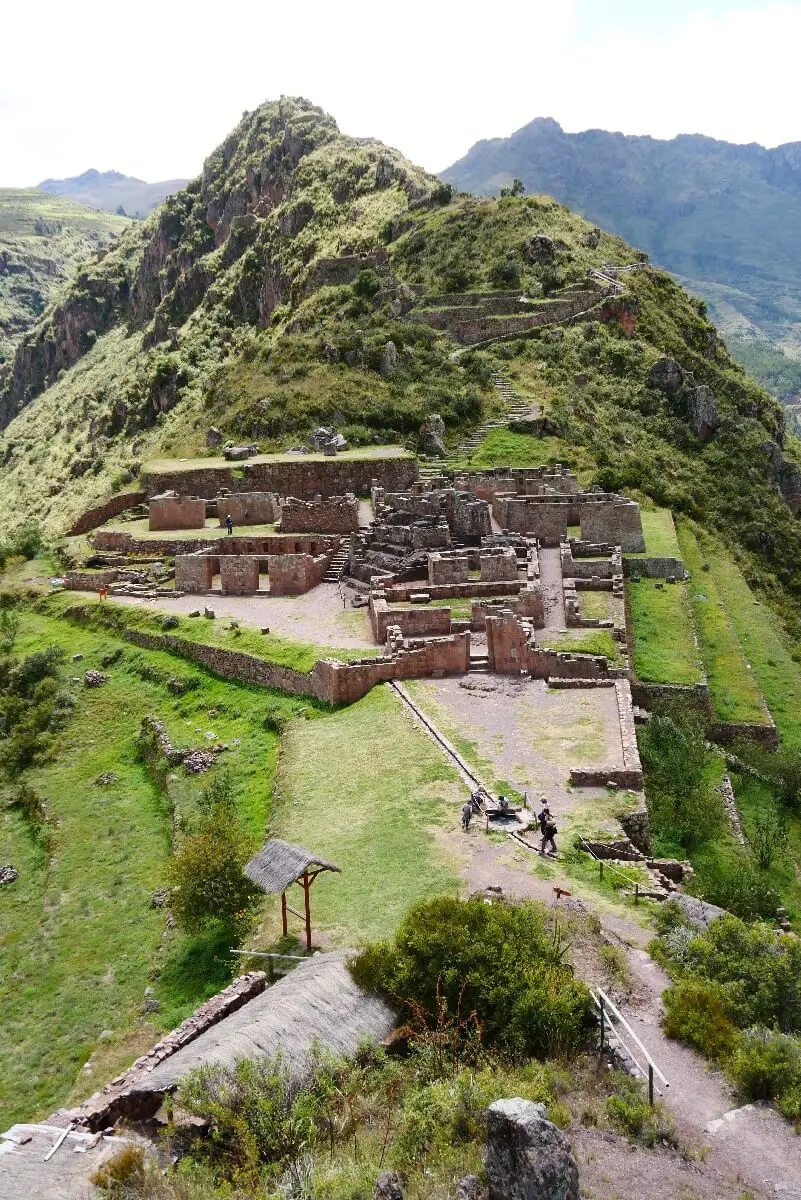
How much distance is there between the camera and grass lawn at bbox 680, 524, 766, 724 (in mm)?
27438

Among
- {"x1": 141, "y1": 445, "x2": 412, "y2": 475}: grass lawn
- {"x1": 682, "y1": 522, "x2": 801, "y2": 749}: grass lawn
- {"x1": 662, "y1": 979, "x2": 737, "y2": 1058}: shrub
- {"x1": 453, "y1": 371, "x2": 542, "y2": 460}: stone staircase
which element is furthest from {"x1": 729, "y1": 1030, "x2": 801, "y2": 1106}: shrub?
{"x1": 453, "y1": 371, "x2": 542, "y2": 460}: stone staircase

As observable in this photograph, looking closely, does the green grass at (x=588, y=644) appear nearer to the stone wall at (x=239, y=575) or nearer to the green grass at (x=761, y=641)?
the green grass at (x=761, y=641)

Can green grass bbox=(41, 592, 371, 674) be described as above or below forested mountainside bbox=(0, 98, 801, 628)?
below

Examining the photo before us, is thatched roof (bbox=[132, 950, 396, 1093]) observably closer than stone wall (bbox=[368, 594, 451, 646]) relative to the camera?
Yes

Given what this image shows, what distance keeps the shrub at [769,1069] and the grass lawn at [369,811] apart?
4906 millimetres

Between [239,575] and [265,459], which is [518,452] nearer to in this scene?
[265,459]

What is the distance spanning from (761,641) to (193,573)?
20.1 m

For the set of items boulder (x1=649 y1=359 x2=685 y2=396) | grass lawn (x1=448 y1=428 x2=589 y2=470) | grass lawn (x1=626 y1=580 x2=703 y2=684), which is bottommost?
grass lawn (x1=626 y1=580 x2=703 y2=684)

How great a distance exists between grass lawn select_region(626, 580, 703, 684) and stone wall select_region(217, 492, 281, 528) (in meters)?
14.5

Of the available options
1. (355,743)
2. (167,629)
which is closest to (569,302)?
(167,629)

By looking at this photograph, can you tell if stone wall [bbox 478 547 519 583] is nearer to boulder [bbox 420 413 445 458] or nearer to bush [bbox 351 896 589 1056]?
boulder [bbox 420 413 445 458]

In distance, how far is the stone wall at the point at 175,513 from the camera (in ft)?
129

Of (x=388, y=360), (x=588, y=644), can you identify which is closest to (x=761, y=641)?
(x=588, y=644)

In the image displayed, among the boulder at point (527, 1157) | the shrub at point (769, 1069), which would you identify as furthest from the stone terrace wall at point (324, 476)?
the boulder at point (527, 1157)
